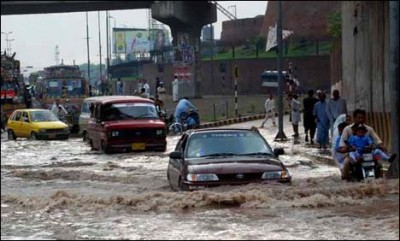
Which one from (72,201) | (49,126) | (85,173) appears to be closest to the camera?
(72,201)

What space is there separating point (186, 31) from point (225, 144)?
597 cm

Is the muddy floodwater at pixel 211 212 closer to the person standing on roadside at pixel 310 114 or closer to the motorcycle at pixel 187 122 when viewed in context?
the person standing on roadside at pixel 310 114

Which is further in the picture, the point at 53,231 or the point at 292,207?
the point at 292,207

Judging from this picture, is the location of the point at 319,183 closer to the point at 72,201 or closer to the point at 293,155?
the point at 72,201

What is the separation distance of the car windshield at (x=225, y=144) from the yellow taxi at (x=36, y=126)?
20.0 m

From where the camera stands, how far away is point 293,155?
78.8 ft

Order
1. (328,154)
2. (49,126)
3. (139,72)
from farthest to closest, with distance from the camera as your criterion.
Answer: (139,72) → (49,126) → (328,154)

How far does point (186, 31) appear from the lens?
20359mm

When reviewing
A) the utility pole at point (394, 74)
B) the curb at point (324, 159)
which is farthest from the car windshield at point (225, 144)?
the curb at point (324, 159)

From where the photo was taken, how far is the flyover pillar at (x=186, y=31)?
9.94 meters

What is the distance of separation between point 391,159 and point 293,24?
474 centimetres

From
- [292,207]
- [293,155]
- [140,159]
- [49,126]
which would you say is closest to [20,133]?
[49,126]

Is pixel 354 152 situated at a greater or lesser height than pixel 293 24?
lesser

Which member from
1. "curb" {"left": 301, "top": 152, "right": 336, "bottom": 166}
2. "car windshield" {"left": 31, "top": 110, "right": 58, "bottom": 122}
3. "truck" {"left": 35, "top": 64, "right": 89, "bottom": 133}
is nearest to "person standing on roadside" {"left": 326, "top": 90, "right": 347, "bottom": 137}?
"curb" {"left": 301, "top": 152, "right": 336, "bottom": 166}
